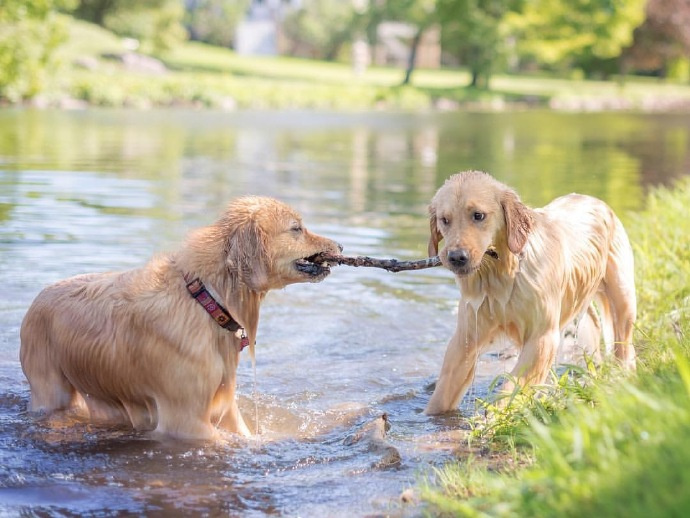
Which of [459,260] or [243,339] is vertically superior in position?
[459,260]

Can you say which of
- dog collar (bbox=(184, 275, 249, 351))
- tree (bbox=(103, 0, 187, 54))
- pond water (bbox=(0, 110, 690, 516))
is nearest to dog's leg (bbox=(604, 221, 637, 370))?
pond water (bbox=(0, 110, 690, 516))

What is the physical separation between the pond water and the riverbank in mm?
15398

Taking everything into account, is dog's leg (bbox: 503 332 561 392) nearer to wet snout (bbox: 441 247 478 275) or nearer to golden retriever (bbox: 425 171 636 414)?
golden retriever (bbox: 425 171 636 414)

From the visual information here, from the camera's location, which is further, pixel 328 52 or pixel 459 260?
pixel 328 52

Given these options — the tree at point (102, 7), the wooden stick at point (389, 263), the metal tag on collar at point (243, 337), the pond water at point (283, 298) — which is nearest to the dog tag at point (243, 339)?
the metal tag on collar at point (243, 337)

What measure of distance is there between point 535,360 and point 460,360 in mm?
535

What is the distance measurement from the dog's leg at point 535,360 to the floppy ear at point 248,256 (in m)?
1.84

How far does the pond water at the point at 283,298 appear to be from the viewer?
5.54 meters

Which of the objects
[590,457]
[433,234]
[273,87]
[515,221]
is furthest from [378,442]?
[273,87]

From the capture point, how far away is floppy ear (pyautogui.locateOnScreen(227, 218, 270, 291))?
→ 595 centimetres

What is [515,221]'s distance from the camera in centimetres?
618

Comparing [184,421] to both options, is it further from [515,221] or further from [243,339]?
[515,221]

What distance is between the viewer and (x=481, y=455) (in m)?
5.70

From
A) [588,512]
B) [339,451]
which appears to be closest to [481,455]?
[339,451]
